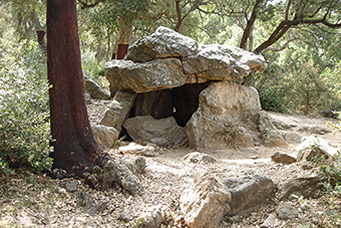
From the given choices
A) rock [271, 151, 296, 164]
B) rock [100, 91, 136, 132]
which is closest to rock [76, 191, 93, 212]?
rock [271, 151, 296, 164]

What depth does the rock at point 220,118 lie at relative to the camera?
7617 millimetres

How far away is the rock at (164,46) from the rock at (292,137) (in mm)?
3365

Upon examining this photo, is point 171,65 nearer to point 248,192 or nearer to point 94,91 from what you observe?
point 94,91

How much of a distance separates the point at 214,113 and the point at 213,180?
4.07 m

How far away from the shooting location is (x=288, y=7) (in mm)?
11898

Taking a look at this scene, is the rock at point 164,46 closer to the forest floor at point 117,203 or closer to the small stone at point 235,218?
the forest floor at point 117,203

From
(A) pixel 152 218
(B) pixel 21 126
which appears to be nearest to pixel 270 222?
(A) pixel 152 218

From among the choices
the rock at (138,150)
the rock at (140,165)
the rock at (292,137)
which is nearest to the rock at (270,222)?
the rock at (140,165)

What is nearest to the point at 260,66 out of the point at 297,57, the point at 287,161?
the point at 287,161

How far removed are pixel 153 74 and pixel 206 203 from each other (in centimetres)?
443

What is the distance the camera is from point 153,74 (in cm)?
762

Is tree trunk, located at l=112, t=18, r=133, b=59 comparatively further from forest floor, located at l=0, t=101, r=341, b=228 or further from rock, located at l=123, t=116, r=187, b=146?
forest floor, located at l=0, t=101, r=341, b=228

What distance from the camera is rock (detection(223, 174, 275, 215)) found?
409 centimetres

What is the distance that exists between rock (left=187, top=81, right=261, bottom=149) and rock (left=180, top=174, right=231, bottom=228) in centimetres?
354
